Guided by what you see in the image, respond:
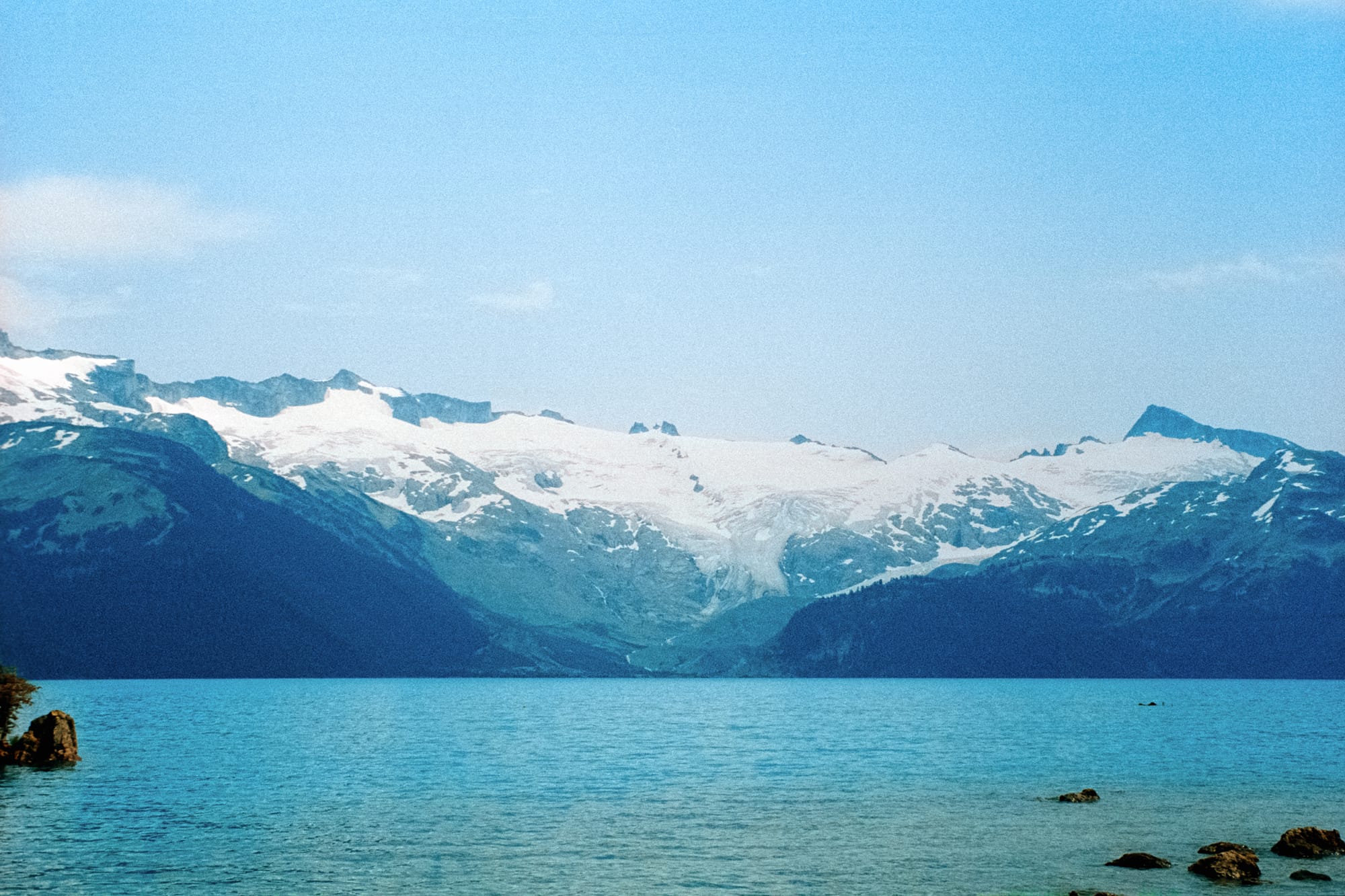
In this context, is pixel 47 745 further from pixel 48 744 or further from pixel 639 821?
pixel 639 821

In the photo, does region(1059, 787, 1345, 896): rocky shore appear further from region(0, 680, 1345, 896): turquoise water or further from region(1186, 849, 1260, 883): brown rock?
region(0, 680, 1345, 896): turquoise water

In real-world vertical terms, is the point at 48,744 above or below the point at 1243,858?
above

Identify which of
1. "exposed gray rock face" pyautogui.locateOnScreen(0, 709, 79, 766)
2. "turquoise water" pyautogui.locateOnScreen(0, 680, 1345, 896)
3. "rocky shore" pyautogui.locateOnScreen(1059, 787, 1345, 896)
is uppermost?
"exposed gray rock face" pyautogui.locateOnScreen(0, 709, 79, 766)

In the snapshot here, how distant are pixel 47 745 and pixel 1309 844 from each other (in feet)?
387

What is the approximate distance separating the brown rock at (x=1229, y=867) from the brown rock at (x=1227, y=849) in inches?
42.6

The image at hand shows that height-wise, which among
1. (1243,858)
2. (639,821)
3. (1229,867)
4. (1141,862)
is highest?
(1243,858)

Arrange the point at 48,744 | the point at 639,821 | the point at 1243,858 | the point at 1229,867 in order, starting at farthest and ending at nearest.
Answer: the point at 48,744, the point at 639,821, the point at 1243,858, the point at 1229,867

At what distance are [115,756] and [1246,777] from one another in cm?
11900

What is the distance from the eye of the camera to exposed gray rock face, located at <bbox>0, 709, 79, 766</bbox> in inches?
5768

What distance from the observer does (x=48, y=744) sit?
15012 centimetres

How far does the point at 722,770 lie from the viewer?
156 metres

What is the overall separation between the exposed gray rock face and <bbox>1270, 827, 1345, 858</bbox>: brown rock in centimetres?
11430

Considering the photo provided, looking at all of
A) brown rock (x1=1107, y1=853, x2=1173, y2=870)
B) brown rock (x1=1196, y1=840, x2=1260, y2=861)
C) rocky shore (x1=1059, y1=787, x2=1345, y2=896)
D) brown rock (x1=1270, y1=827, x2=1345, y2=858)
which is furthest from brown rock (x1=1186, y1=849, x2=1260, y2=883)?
brown rock (x1=1270, y1=827, x2=1345, y2=858)

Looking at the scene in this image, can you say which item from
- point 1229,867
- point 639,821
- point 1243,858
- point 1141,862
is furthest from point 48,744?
point 1243,858
